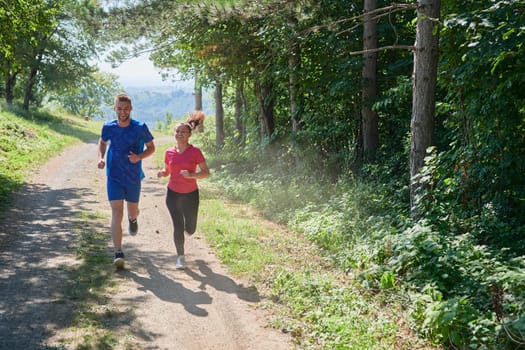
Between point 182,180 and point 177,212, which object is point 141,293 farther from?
point 182,180

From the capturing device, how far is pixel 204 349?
4.59 metres

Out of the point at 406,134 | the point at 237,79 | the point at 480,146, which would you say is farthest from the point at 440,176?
the point at 237,79

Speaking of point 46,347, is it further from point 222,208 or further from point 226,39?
point 226,39

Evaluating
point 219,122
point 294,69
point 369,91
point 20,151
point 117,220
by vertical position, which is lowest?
point 117,220

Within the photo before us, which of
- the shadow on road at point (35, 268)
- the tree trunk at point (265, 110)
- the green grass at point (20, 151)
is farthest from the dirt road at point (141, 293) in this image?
the tree trunk at point (265, 110)

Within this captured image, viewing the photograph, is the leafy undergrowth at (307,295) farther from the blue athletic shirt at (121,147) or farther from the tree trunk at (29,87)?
the tree trunk at (29,87)

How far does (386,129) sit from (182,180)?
6.48m

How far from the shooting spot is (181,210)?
276 inches

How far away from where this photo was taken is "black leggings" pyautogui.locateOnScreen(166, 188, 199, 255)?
22.9ft

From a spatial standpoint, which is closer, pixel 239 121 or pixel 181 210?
pixel 181 210

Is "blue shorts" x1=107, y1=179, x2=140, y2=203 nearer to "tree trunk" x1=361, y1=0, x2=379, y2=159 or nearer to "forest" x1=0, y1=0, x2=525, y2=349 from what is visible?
"forest" x1=0, y1=0, x2=525, y2=349

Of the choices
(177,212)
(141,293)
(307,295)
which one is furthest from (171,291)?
(307,295)

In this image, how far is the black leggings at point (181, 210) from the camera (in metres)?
6.97

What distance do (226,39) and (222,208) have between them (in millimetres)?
5250
